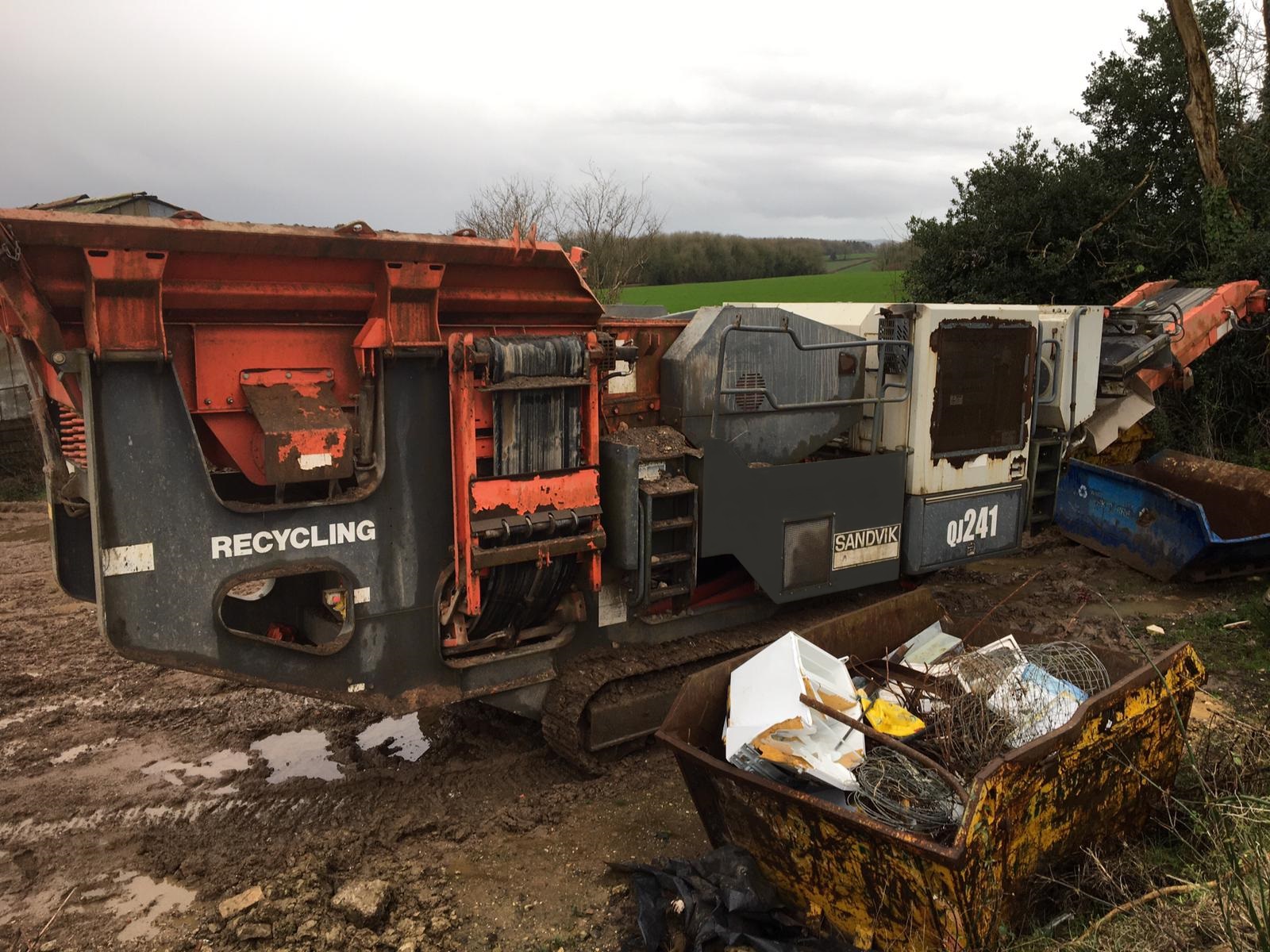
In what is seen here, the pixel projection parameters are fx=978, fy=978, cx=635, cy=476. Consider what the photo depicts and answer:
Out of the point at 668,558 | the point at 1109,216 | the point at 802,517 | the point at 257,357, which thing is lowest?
the point at 668,558

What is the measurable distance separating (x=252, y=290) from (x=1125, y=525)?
282 inches

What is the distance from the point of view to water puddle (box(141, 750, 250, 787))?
192 inches

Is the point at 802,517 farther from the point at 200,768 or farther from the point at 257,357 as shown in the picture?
the point at 200,768

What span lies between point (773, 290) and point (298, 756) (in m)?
25.0

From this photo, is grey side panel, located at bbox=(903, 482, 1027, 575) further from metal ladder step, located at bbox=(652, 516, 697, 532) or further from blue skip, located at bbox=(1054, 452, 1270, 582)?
blue skip, located at bbox=(1054, 452, 1270, 582)

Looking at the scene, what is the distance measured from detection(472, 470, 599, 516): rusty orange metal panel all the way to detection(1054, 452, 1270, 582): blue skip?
17.3 ft

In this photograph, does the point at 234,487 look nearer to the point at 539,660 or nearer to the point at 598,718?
the point at 539,660

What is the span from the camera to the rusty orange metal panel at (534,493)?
13.9 ft

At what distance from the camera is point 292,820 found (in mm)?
4449

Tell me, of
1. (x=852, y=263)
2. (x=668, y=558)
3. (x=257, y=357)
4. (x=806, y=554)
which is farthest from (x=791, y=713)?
(x=852, y=263)

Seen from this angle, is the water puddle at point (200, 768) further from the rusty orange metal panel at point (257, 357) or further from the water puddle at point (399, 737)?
→ the rusty orange metal panel at point (257, 357)

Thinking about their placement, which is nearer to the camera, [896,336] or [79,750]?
[79,750]

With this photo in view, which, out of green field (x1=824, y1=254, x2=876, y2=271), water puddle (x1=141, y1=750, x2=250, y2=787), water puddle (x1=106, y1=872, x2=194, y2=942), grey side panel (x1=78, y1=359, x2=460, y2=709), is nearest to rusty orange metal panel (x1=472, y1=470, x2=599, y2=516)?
grey side panel (x1=78, y1=359, x2=460, y2=709)

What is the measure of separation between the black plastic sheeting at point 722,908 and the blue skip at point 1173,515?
17.9ft
